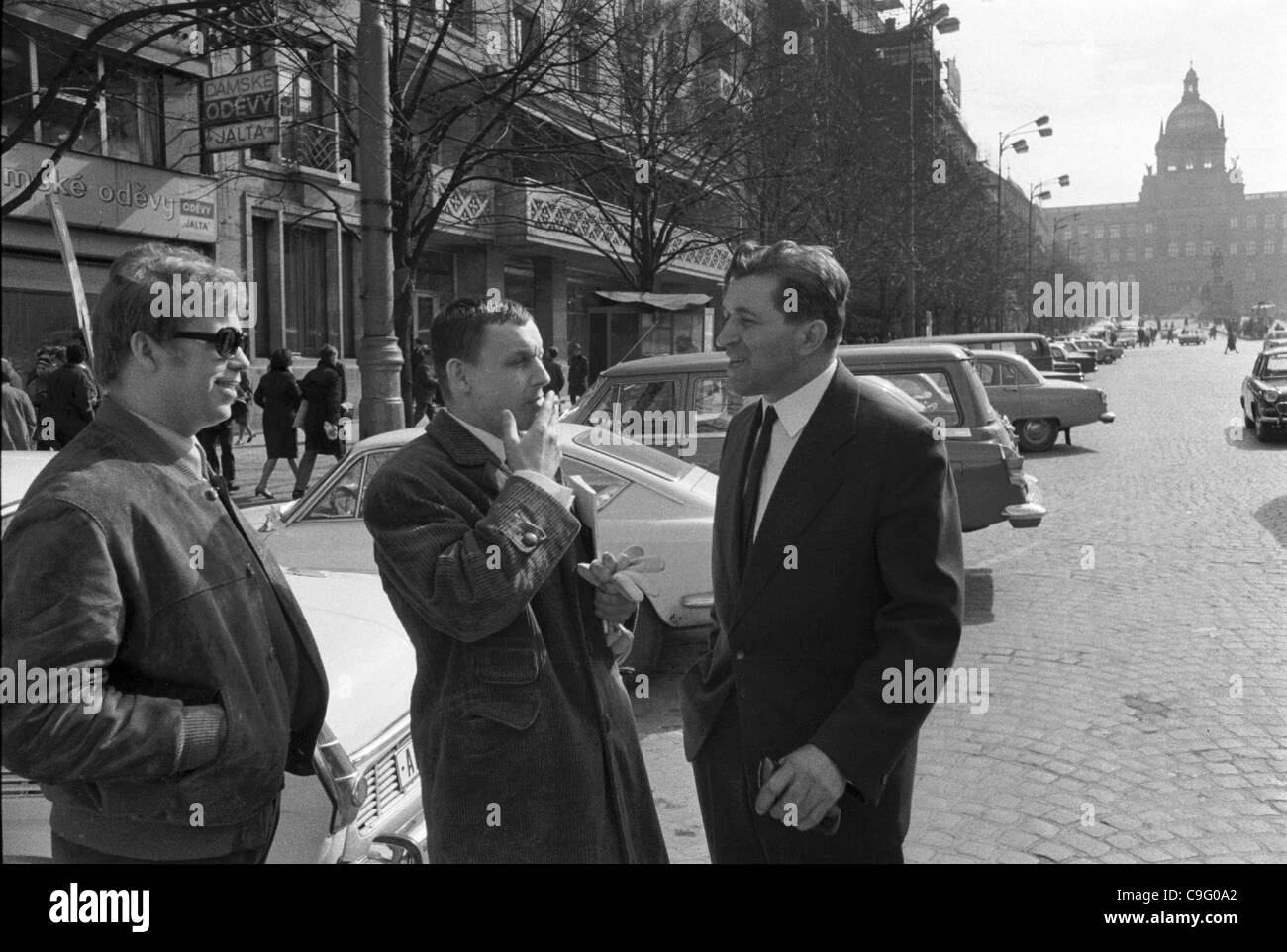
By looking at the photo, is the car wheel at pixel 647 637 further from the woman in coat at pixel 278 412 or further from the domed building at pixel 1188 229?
the woman in coat at pixel 278 412

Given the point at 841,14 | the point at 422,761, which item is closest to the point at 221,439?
the point at 422,761

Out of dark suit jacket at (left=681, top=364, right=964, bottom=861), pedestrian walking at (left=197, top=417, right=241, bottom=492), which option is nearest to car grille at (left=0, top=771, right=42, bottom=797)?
dark suit jacket at (left=681, top=364, right=964, bottom=861)

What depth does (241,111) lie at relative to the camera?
8.75 meters

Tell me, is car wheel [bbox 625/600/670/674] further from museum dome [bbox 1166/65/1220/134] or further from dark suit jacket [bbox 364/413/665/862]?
dark suit jacket [bbox 364/413/665/862]

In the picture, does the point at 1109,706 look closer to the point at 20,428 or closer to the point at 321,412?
the point at 20,428

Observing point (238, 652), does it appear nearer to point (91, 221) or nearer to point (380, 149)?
point (380, 149)

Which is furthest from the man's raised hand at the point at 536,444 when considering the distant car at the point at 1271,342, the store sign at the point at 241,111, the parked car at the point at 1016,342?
the distant car at the point at 1271,342

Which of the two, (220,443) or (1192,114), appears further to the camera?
(220,443)

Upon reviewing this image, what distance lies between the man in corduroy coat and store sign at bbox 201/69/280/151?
22.7ft

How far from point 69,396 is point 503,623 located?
3.58 metres

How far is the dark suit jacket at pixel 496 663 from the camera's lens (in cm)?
203

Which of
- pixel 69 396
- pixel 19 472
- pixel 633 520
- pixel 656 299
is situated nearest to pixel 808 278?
pixel 19 472

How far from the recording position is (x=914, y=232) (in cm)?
2512

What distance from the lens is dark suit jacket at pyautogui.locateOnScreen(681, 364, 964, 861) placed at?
2033 mm
